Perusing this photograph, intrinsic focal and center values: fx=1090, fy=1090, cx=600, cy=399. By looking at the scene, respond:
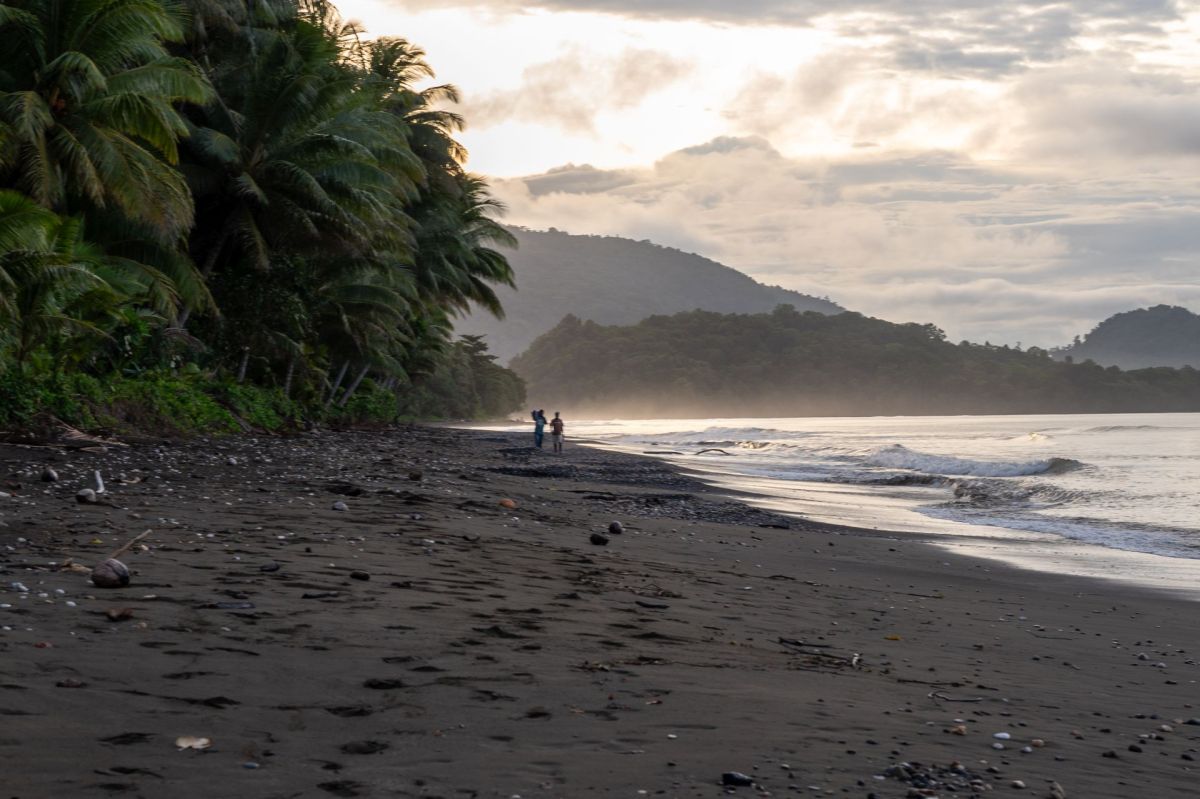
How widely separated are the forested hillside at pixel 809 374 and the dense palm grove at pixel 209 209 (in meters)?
126

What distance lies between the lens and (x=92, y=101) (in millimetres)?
16484

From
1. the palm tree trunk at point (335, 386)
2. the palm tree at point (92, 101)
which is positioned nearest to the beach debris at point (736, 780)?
the palm tree at point (92, 101)

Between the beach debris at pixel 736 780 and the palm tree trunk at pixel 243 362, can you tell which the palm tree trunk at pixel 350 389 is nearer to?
the palm tree trunk at pixel 243 362

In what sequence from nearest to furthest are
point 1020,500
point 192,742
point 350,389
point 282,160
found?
point 192,742 < point 1020,500 < point 282,160 < point 350,389

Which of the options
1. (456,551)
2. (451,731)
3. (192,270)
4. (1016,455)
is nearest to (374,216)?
(192,270)

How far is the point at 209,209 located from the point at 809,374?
14962 cm

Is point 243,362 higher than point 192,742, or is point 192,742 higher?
point 243,362

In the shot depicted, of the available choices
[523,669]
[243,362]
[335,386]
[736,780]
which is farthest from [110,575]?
[335,386]

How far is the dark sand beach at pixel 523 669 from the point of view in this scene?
344 cm

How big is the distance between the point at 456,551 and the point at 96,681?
13.8 ft

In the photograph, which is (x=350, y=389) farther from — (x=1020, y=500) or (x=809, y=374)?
(x=809, y=374)

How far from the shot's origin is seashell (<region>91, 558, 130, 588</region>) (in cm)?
523

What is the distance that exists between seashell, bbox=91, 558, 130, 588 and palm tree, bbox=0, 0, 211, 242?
38.9ft

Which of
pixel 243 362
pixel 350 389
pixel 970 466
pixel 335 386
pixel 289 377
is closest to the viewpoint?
pixel 243 362
